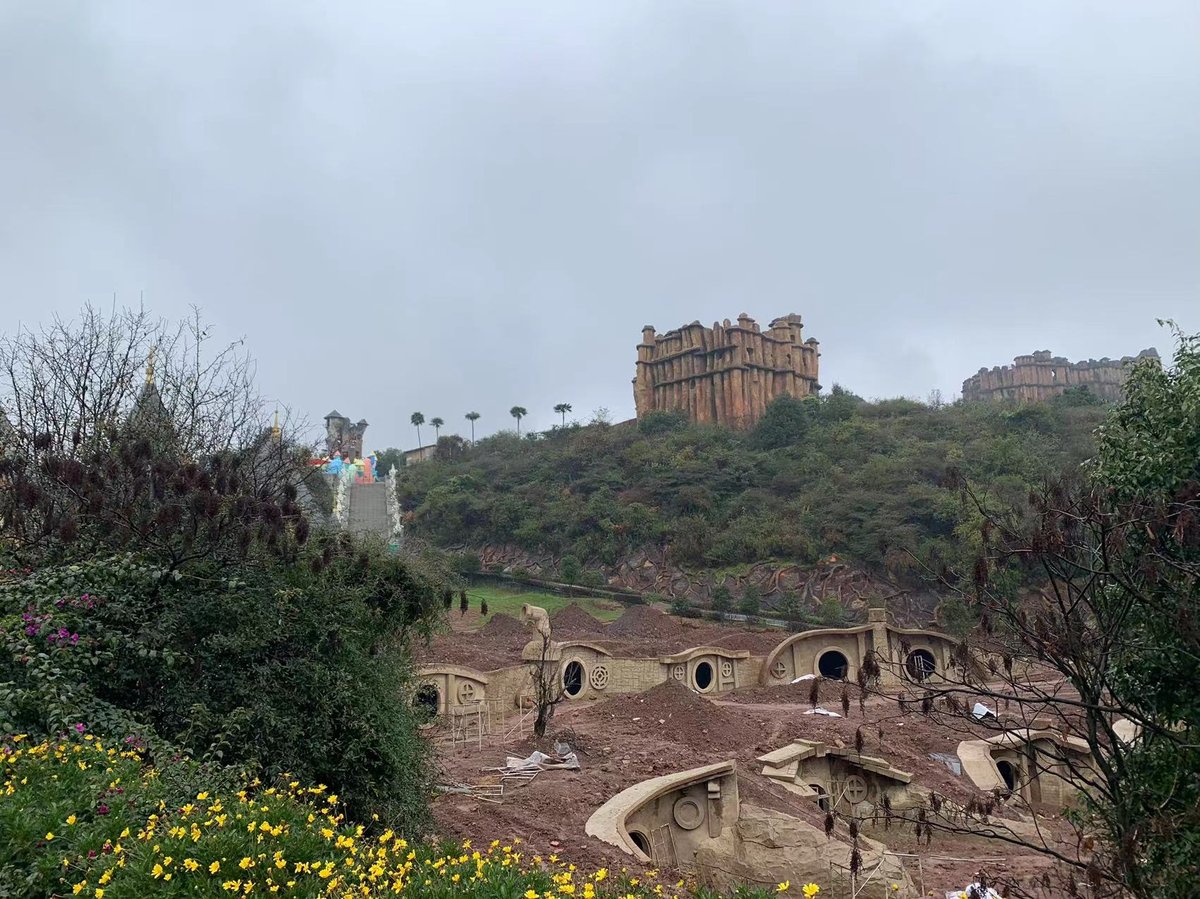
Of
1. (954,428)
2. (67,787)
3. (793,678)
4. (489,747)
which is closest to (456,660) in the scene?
(489,747)

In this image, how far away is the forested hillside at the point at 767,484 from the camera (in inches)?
1495

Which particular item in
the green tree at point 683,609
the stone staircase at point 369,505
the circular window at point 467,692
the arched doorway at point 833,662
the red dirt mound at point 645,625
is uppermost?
the stone staircase at point 369,505

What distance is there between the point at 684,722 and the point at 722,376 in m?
44.3

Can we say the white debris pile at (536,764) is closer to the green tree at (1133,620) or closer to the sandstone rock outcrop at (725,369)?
the green tree at (1133,620)

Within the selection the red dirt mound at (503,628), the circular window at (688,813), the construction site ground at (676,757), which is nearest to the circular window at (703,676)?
the construction site ground at (676,757)

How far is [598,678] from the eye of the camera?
2167cm

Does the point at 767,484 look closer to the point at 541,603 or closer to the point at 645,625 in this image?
the point at 541,603

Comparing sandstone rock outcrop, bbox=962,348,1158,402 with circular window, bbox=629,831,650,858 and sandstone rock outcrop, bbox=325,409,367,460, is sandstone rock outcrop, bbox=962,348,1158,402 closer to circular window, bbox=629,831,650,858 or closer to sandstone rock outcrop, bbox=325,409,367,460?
sandstone rock outcrop, bbox=325,409,367,460

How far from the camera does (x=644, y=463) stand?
1977 inches

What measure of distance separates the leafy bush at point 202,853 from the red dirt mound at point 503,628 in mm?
22643

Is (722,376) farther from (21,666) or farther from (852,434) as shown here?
(21,666)

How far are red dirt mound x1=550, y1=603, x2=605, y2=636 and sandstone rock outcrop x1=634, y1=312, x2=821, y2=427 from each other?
1155 inches

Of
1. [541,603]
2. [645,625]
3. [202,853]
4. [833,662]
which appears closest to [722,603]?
[645,625]

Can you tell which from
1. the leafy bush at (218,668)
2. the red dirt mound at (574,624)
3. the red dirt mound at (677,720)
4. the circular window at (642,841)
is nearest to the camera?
the leafy bush at (218,668)
